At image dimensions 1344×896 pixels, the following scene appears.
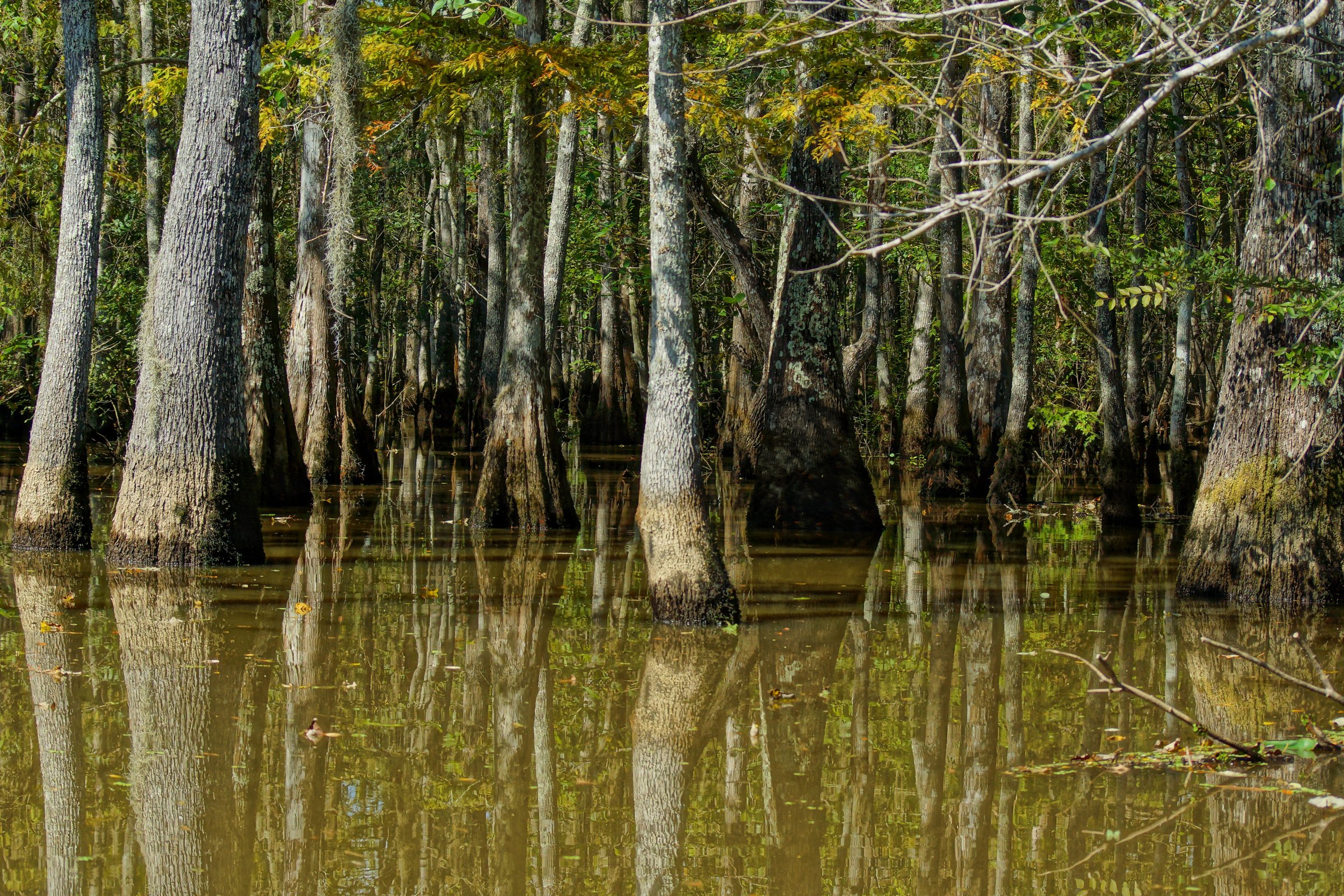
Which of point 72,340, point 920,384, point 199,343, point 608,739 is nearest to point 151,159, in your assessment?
point 72,340

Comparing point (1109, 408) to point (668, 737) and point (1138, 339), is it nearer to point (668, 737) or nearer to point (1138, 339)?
point (1138, 339)

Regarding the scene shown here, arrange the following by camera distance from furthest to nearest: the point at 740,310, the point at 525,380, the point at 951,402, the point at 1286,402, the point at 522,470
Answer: the point at 951,402, the point at 740,310, the point at 522,470, the point at 525,380, the point at 1286,402

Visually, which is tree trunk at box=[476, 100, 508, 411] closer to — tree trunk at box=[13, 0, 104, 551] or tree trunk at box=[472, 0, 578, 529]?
tree trunk at box=[472, 0, 578, 529]

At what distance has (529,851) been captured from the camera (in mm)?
4590

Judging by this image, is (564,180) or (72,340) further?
(564,180)

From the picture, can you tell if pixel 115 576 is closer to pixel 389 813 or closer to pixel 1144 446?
pixel 389 813

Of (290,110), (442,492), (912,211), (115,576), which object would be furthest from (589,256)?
(912,211)

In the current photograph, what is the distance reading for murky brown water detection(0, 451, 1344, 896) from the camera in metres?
4.45

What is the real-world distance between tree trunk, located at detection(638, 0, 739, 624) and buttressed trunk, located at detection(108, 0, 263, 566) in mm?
3433

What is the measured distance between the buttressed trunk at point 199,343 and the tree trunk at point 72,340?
3.07 ft

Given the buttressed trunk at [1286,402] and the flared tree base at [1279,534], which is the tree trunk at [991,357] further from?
the flared tree base at [1279,534]

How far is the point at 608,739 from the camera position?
5.91 m

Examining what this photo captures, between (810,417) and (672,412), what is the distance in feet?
17.6

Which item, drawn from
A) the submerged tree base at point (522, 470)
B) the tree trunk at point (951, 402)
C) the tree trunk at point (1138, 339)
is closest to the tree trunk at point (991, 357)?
the tree trunk at point (951, 402)
